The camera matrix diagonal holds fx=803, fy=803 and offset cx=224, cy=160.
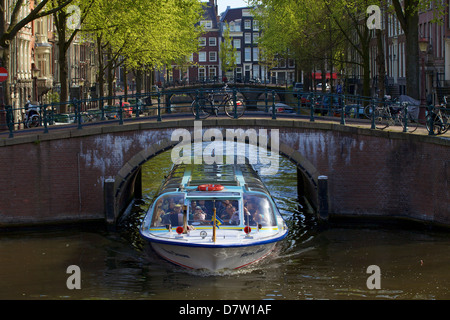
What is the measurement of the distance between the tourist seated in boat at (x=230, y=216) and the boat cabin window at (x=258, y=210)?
277mm

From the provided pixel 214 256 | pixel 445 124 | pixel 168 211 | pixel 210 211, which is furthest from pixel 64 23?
pixel 214 256

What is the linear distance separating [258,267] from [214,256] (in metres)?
1.57

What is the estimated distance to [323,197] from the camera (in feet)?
81.9

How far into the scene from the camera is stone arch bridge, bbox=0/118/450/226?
2453cm

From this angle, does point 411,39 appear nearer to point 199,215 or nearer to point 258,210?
point 258,210

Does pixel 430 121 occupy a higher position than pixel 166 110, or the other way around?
pixel 166 110

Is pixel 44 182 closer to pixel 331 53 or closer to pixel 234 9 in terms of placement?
pixel 331 53

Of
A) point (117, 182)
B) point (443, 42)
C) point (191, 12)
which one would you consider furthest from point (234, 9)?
point (117, 182)

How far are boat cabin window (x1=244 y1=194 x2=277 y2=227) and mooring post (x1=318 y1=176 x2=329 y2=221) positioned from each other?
3.83 metres

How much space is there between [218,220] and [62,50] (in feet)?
46.9

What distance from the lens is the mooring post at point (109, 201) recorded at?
24.9 meters

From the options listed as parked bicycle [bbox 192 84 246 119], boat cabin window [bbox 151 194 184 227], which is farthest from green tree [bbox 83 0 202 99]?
boat cabin window [bbox 151 194 184 227]

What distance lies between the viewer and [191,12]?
57.0 meters
